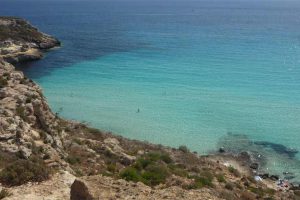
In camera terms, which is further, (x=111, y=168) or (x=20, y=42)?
(x=20, y=42)

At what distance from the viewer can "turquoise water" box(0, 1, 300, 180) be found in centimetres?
3900

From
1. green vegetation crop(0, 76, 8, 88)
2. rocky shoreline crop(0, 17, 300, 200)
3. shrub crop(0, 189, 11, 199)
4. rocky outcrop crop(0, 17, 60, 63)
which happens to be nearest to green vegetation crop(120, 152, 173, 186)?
rocky shoreline crop(0, 17, 300, 200)

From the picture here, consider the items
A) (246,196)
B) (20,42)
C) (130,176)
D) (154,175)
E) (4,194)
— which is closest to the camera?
(4,194)

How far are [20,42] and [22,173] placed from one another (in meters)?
70.4

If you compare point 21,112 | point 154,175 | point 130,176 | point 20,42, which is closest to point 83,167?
point 130,176

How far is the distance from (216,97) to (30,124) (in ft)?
101

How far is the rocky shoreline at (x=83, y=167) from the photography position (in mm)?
14102

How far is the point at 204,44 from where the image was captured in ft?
283

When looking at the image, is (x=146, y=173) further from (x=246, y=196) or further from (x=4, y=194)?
(x=4, y=194)

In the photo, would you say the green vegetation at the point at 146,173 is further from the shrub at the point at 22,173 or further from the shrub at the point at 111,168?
the shrub at the point at 22,173

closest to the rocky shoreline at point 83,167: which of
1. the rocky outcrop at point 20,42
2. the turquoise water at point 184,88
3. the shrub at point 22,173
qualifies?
the shrub at point 22,173

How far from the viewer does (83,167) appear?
20281 mm

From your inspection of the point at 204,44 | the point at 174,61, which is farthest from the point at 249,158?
the point at 204,44

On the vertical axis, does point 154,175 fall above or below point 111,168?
above
